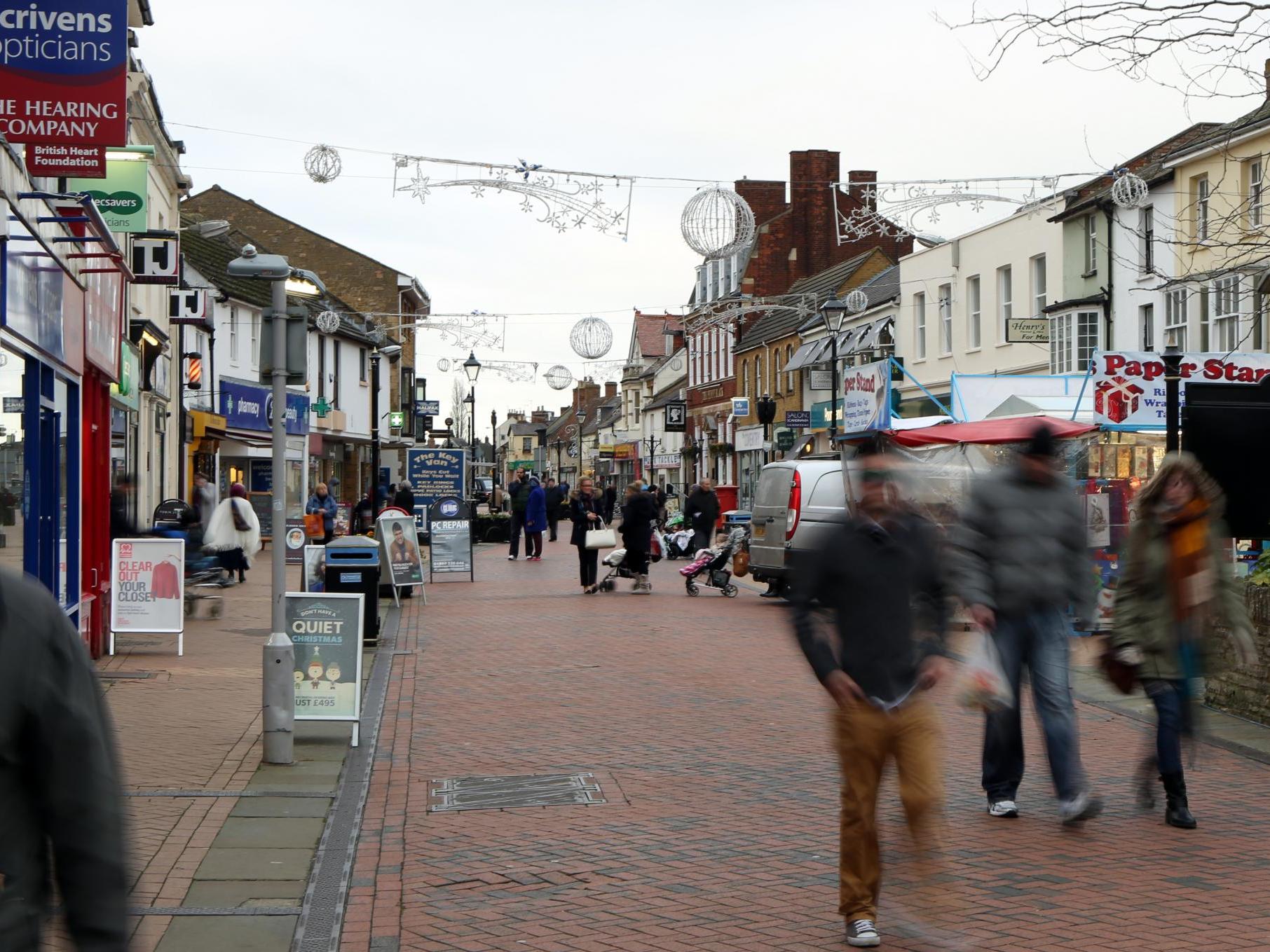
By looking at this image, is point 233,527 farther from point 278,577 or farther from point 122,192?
point 278,577

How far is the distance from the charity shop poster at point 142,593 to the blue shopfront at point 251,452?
67.6 ft

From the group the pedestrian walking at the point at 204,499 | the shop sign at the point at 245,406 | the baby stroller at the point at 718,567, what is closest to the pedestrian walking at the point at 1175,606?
the baby stroller at the point at 718,567

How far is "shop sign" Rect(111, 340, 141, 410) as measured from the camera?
695 inches

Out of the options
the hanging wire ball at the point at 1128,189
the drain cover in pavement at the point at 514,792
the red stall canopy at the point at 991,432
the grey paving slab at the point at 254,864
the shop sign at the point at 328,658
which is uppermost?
the hanging wire ball at the point at 1128,189

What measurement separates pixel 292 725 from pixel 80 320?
6014 mm

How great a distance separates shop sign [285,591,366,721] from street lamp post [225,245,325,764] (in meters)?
0.12

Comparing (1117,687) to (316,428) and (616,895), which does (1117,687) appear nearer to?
(616,895)

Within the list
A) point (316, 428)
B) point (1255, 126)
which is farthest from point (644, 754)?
point (316, 428)

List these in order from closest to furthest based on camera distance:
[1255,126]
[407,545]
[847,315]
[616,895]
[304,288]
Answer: [616,895] → [304,288] → [407,545] → [1255,126] → [847,315]

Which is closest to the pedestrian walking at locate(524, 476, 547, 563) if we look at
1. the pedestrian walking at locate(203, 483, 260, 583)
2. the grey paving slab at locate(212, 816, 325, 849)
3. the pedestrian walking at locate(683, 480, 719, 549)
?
the pedestrian walking at locate(683, 480, 719, 549)

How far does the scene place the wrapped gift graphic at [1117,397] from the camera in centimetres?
1555

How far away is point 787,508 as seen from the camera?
2011 cm

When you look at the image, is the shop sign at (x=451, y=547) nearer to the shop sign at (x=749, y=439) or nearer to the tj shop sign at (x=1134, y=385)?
the tj shop sign at (x=1134, y=385)

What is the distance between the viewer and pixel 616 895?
6297 millimetres
